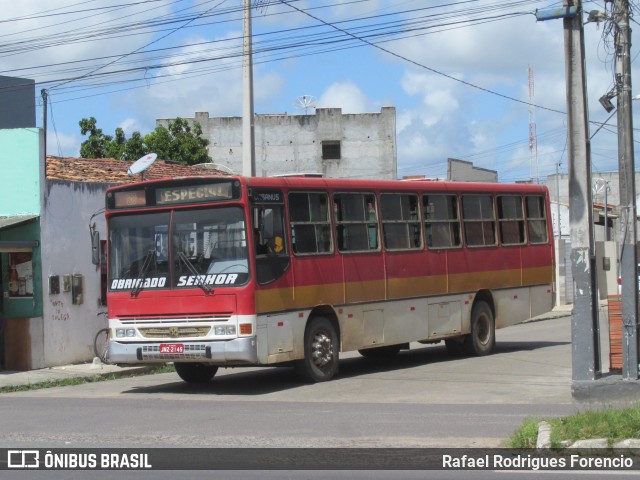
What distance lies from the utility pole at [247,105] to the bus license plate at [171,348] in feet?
25.0

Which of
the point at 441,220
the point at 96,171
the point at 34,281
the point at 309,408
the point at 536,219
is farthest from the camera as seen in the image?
the point at 96,171

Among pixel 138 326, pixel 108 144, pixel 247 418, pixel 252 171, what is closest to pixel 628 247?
pixel 247 418

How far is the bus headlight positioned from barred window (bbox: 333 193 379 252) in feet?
11.9

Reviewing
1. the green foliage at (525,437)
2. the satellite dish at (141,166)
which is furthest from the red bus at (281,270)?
the green foliage at (525,437)

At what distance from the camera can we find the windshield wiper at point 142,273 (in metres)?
15.3

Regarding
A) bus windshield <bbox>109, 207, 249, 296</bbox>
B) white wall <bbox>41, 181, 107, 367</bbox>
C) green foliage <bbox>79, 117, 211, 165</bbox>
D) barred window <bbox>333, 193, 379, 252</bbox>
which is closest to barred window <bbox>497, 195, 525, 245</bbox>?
barred window <bbox>333, 193, 379, 252</bbox>

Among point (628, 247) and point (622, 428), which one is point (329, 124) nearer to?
point (628, 247)

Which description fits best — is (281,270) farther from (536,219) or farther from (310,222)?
(536,219)

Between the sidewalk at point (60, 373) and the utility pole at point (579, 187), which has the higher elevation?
the utility pole at point (579, 187)

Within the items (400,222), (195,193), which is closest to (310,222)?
(195,193)

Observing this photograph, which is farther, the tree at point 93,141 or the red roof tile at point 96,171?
the tree at point 93,141

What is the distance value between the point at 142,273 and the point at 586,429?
310 inches

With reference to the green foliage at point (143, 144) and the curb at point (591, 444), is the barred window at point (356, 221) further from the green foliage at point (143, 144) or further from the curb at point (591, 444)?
the green foliage at point (143, 144)

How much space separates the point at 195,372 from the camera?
16.8 meters
